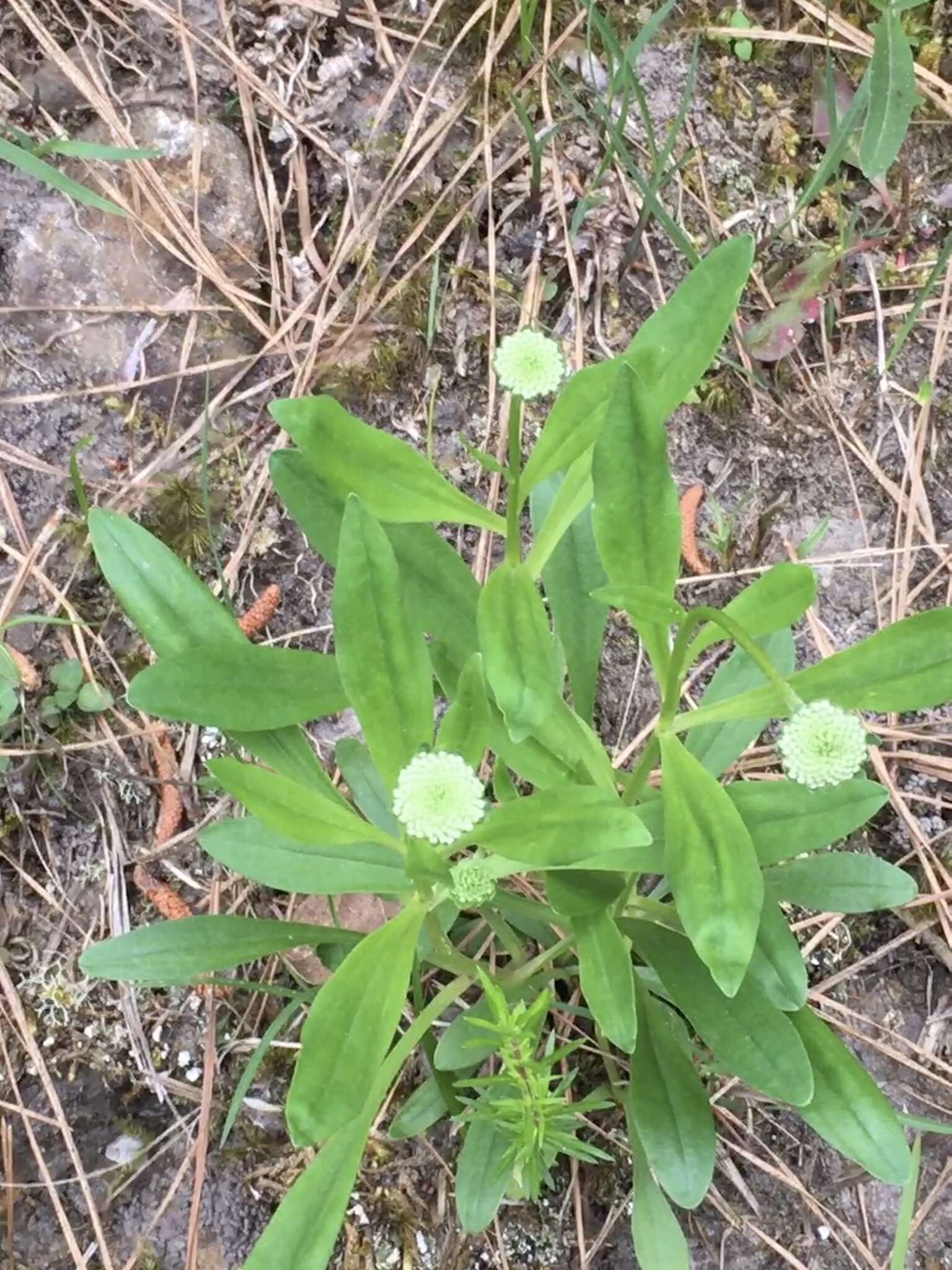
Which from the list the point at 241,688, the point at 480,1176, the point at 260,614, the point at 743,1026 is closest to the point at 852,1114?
the point at 743,1026

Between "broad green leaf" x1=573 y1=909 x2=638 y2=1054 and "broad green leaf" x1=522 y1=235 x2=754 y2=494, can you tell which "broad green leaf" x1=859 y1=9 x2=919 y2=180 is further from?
"broad green leaf" x1=573 y1=909 x2=638 y2=1054

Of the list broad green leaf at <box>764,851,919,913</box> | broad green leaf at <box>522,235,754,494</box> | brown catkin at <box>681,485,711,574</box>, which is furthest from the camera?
brown catkin at <box>681,485,711,574</box>

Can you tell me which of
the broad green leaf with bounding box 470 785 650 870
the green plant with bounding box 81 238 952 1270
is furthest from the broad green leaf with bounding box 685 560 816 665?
the broad green leaf with bounding box 470 785 650 870

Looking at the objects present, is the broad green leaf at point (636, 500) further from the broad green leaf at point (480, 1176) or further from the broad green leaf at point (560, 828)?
the broad green leaf at point (480, 1176)

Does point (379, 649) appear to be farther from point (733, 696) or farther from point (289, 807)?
point (733, 696)

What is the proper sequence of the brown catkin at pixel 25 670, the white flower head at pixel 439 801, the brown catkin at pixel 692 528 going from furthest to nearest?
the brown catkin at pixel 692 528, the brown catkin at pixel 25 670, the white flower head at pixel 439 801

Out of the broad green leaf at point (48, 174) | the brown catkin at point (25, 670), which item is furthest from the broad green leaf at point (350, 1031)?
the broad green leaf at point (48, 174)
